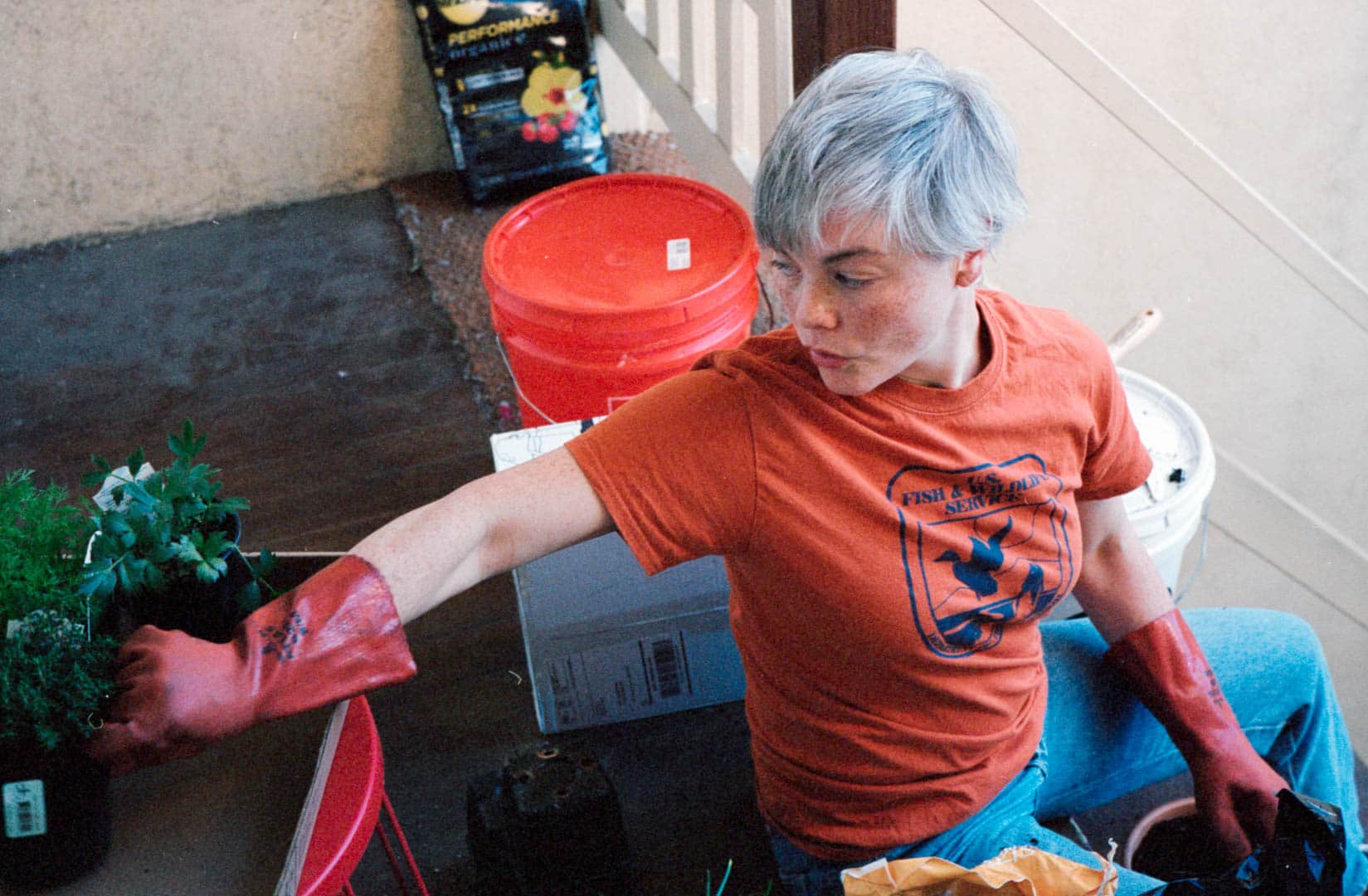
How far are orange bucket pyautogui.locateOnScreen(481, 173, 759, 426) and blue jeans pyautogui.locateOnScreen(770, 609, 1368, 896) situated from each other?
0.78 metres

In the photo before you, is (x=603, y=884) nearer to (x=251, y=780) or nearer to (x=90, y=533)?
(x=251, y=780)

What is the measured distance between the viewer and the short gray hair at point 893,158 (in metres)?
1.01

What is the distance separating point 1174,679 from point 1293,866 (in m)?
0.35

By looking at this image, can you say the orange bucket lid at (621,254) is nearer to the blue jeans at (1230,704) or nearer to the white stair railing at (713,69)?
the white stair railing at (713,69)

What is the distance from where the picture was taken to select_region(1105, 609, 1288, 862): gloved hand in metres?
1.45

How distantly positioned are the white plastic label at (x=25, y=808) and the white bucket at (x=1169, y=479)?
1420 mm

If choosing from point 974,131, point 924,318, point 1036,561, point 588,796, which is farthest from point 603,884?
point 974,131

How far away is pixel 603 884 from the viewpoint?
5.06 ft

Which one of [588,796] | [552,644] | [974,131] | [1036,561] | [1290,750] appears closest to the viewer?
[974,131]

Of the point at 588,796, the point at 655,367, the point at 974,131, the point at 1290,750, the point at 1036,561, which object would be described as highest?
the point at 974,131

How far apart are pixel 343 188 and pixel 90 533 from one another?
2.76 meters

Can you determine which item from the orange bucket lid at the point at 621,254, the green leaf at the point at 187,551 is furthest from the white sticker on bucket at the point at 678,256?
the green leaf at the point at 187,551

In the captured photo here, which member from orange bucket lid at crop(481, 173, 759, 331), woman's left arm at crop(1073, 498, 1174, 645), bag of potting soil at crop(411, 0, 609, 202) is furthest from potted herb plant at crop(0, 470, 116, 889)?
bag of potting soil at crop(411, 0, 609, 202)

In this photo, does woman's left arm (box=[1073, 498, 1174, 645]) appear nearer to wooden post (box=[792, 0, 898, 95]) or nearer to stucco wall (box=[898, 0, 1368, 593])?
wooden post (box=[792, 0, 898, 95])
